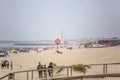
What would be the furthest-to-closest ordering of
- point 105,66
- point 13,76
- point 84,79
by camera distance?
point 105,66, point 84,79, point 13,76

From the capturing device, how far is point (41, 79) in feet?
37.1

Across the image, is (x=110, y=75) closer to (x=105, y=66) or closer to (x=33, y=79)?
(x=105, y=66)

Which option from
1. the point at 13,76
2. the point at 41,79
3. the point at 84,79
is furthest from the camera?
the point at 84,79

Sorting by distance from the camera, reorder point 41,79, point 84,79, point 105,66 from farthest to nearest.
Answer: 1. point 105,66
2. point 84,79
3. point 41,79

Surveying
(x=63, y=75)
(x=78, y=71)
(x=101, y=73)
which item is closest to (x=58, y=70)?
(x=63, y=75)

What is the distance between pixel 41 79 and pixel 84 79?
215 centimetres

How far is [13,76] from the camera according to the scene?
10477 millimetres

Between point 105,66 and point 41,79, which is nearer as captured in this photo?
point 41,79

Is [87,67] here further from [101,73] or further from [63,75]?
[63,75]

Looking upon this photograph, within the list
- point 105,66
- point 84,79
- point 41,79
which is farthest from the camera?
point 105,66

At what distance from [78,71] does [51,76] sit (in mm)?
1869

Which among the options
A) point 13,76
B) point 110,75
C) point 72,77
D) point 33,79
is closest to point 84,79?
point 72,77

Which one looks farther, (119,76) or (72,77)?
(119,76)

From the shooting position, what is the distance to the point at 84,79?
12.2 m
